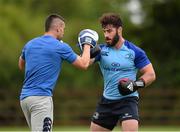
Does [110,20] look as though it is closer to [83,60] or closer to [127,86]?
[83,60]

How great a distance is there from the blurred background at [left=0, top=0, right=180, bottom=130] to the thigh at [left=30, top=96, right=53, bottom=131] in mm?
18410

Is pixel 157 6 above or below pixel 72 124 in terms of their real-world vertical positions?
above

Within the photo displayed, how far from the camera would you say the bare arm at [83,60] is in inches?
384

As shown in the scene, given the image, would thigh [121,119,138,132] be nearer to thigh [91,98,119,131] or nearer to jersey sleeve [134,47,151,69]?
thigh [91,98,119,131]

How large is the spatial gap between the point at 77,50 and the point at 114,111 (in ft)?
Answer: 62.5

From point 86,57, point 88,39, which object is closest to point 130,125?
point 86,57

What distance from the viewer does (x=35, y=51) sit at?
970 centimetres

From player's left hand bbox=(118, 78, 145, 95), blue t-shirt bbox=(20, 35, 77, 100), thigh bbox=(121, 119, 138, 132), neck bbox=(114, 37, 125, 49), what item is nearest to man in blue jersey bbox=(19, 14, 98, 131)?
blue t-shirt bbox=(20, 35, 77, 100)

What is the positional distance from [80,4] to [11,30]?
3.85 meters

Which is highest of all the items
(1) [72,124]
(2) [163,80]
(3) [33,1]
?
(3) [33,1]

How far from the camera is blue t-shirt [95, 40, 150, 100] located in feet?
34.0

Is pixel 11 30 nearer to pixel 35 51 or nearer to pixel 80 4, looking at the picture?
pixel 80 4

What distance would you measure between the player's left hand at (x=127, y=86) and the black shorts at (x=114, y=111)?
0.20 metres

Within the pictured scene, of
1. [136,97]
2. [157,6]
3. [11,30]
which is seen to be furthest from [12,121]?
[136,97]
